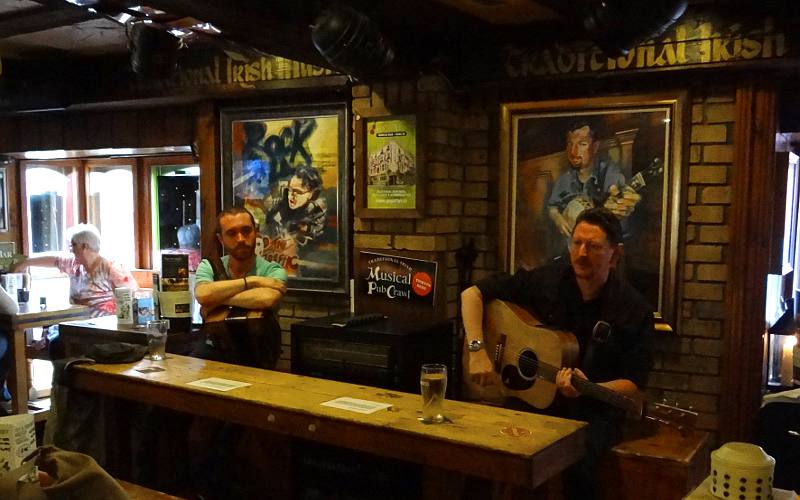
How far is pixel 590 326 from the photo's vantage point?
9.37ft

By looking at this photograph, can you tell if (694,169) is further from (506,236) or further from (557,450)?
(557,450)

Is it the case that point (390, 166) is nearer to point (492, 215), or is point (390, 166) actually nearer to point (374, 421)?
point (492, 215)

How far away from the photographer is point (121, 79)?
4980 millimetres

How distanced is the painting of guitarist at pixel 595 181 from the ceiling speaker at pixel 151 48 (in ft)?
5.82

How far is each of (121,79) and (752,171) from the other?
3970 millimetres

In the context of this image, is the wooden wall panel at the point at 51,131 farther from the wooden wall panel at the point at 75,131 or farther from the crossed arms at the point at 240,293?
the crossed arms at the point at 240,293

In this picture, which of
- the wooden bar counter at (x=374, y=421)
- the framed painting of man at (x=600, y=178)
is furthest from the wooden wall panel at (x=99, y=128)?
the framed painting of man at (x=600, y=178)

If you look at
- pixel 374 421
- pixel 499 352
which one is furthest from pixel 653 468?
pixel 374 421

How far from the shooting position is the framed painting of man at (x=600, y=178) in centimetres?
349

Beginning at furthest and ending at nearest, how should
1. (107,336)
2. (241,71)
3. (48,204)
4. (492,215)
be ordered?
(48,204) < (241,71) < (492,215) < (107,336)

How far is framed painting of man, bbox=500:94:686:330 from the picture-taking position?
3490 millimetres

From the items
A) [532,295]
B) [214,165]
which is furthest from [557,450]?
[214,165]

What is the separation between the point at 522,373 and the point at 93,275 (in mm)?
3771

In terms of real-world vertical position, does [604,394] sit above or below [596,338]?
below
